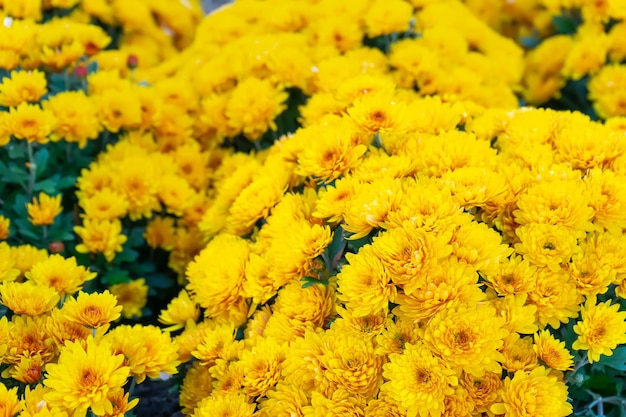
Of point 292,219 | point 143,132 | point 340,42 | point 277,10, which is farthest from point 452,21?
point 292,219

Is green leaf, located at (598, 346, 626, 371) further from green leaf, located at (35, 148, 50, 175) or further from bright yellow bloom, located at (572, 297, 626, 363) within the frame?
green leaf, located at (35, 148, 50, 175)

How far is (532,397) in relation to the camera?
1.53 metres

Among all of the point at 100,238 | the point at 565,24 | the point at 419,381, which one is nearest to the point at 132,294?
the point at 100,238

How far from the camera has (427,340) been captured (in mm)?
1533

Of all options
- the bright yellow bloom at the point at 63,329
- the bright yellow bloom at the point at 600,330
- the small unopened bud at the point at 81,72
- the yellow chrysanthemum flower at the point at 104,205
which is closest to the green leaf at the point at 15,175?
the yellow chrysanthemum flower at the point at 104,205

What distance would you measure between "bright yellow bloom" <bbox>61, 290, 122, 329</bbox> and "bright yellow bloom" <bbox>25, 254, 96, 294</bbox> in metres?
0.19

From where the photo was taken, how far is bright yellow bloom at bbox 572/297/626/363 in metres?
1.61

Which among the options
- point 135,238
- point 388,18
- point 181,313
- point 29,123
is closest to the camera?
point 181,313

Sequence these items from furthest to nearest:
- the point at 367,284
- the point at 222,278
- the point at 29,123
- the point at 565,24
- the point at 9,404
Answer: the point at 565,24 → the point at 29,123 → the point at 222,278 → the point at 367,284 → the point at 9,404

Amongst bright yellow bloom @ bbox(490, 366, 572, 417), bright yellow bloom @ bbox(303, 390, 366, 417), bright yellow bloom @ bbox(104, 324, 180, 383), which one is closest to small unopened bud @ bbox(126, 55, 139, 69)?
bright yellow bloom @ bbox(104, 324, 180, 383)

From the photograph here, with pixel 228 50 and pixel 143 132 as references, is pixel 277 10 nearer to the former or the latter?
pixel 228 50

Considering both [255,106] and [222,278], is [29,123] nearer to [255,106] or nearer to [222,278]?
[255,106]

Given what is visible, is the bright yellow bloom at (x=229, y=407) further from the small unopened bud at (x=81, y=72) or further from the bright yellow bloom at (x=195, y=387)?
the small unopened bud at (x=81, y=72)

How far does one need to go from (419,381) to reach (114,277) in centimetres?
131
